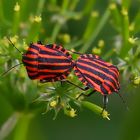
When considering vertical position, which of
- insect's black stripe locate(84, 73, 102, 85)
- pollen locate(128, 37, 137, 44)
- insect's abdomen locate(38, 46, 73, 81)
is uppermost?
pollen locate(128, 37, 137, 44)

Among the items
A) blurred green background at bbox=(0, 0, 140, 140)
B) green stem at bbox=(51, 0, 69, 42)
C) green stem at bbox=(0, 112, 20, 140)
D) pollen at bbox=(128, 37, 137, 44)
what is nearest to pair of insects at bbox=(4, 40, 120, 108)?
blurred green background at bbox=(0, 0, 140, 140)

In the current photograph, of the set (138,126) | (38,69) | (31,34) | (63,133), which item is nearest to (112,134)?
(63,133)

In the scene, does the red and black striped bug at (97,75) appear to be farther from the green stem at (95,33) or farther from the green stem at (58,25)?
the green stem at (58,25)

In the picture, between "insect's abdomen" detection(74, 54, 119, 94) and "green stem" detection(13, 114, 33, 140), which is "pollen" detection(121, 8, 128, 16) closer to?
"insect's abdomen" detection(74, 54, 119, 94)

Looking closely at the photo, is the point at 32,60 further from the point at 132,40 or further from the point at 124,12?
the point at 124,12

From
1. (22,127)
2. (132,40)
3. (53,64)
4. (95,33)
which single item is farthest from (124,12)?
(22,127)

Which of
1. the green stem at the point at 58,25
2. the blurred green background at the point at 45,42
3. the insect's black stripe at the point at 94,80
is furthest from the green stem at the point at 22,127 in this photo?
the insect's black stripe at the point at 94,80

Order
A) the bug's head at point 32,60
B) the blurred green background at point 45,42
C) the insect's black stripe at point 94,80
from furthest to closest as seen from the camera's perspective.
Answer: the blurred green background at point 45,42 < the insect's black stripe at point 94,80 < the bug's head at point 32,60

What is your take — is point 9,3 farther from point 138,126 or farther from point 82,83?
point 138,126
